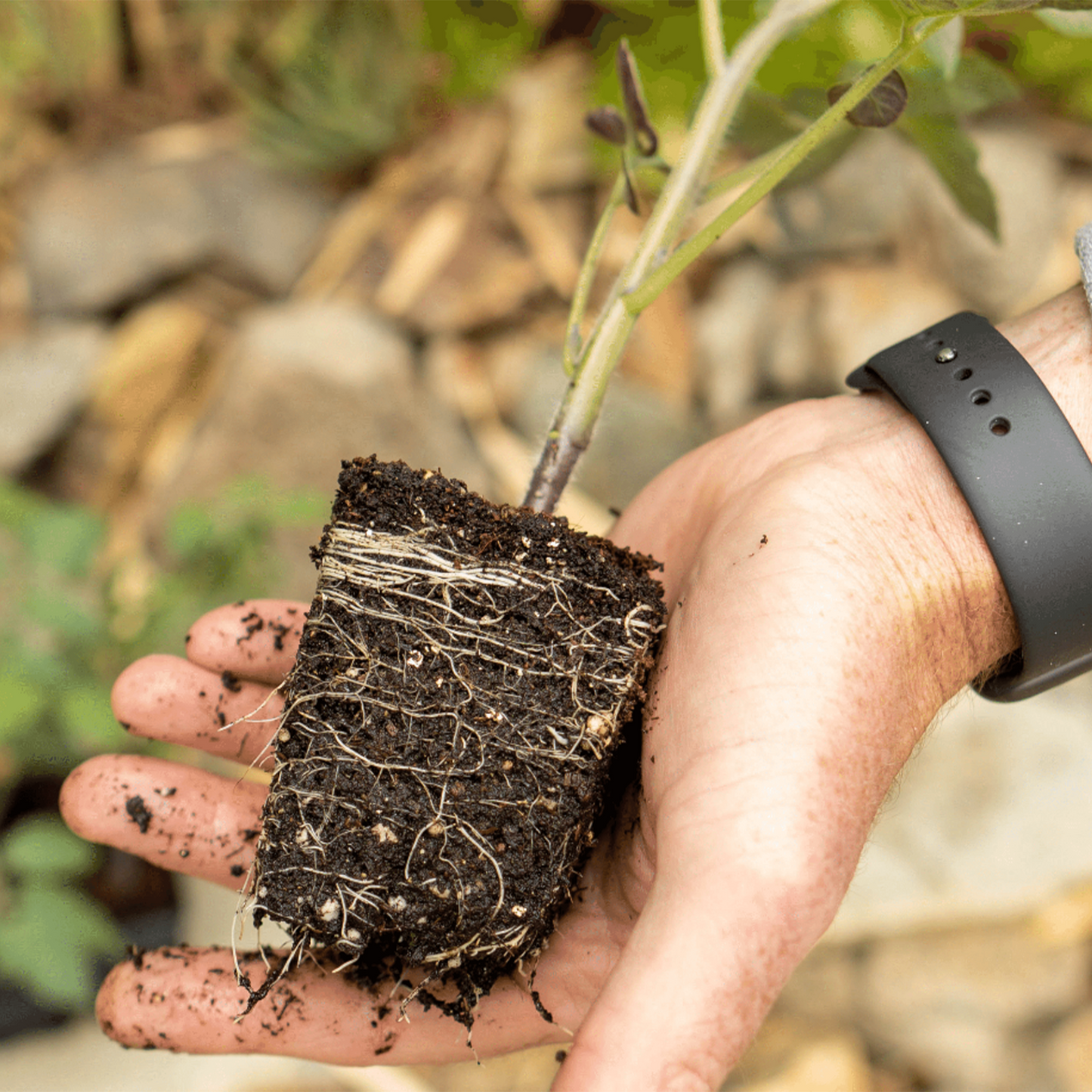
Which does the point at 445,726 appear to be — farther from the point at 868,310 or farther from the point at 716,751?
the point at 868,310

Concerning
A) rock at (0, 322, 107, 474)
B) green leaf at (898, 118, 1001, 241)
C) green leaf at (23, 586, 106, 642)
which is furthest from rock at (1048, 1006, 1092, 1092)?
rock at (0, 322, 107, 474)

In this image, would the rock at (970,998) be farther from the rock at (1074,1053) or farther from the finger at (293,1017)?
the finger at (293,1017)

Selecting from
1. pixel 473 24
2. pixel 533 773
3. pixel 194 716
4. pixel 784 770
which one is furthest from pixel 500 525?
pixel 473 24

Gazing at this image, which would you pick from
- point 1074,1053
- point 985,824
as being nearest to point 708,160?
point 985,824

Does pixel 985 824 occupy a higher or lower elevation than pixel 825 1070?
higher

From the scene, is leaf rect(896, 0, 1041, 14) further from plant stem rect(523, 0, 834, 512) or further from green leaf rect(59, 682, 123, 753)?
green leaf rect(59, 682, 123, 753)

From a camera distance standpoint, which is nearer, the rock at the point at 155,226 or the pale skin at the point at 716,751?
the pale skin at the point at 716,751

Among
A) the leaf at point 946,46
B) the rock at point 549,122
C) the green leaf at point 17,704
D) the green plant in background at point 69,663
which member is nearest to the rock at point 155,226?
the rock at point 549,122
